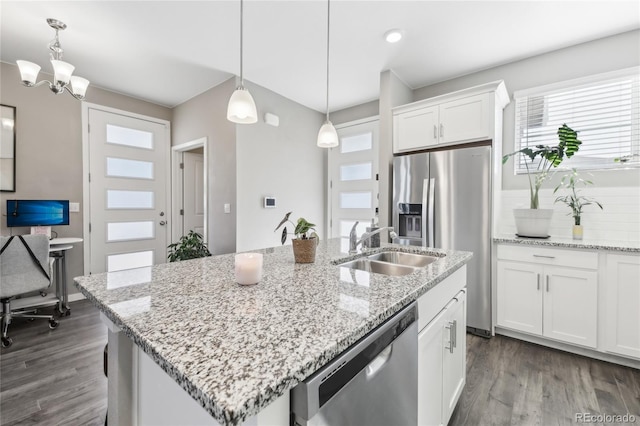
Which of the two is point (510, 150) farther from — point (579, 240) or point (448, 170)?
point (579, 240)

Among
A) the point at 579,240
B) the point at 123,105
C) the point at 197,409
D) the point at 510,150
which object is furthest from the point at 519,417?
the point at 123,105

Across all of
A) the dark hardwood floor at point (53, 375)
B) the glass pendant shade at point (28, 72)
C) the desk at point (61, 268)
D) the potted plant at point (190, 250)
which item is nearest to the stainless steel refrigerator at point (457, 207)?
the potted plant at point (190, 250)

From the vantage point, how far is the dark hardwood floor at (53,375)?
5.13ft

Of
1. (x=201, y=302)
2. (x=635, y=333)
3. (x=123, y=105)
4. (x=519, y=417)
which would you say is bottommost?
→ (x=519, y=417)

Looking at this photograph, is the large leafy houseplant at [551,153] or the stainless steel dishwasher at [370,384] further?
the large leafy houseplant at [551,153]

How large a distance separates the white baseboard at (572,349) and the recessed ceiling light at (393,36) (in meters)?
2.80

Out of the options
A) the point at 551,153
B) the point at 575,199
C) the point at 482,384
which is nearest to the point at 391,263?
the point at 482,384

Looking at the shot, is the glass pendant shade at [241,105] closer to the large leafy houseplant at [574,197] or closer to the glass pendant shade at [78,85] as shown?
the glass pendant shade at [78,85]

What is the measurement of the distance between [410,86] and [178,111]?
3.33 metres

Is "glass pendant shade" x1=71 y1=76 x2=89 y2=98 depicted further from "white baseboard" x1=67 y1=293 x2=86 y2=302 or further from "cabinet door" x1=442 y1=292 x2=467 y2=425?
"cabinet door" x1=442 y1=292 x2=467 y2=425

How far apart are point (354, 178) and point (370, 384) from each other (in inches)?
141

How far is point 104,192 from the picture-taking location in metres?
3.66

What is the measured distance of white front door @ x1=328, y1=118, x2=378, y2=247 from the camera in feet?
13.1

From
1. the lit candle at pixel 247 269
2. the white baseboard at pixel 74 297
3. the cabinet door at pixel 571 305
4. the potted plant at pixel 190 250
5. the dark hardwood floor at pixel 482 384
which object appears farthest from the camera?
the white baseboard at pixel 74 297
